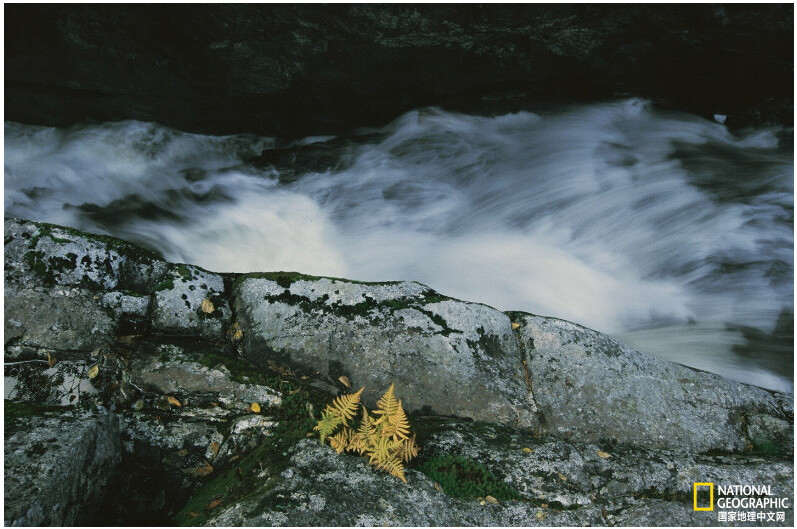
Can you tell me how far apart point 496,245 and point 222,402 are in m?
5.16

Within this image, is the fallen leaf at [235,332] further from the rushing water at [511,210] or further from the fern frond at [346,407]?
the rushing water at [511,210]

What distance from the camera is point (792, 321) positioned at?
6199 mm

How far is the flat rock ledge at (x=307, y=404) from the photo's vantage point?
334 cm

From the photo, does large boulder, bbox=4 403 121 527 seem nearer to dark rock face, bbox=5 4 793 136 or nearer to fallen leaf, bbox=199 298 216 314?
fallen leaf, bbox=199 298 216 314

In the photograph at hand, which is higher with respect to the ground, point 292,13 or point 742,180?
point 292,13

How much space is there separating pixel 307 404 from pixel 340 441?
53 cm

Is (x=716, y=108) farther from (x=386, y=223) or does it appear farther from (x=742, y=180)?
(x=386, y=223)

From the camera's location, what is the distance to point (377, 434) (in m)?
3.55

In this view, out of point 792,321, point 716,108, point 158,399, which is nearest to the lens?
point 158,399

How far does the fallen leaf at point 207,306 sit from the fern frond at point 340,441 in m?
1.86

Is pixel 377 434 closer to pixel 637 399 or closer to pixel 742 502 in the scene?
pixel 637 399

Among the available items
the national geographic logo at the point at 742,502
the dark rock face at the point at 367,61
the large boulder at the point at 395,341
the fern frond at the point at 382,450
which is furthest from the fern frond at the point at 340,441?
the dark rock face at the point at 367,61

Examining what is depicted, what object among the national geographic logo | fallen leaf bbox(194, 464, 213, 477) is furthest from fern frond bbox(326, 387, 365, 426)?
the national geographic logo

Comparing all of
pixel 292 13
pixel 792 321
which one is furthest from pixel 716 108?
pixel 292 13
